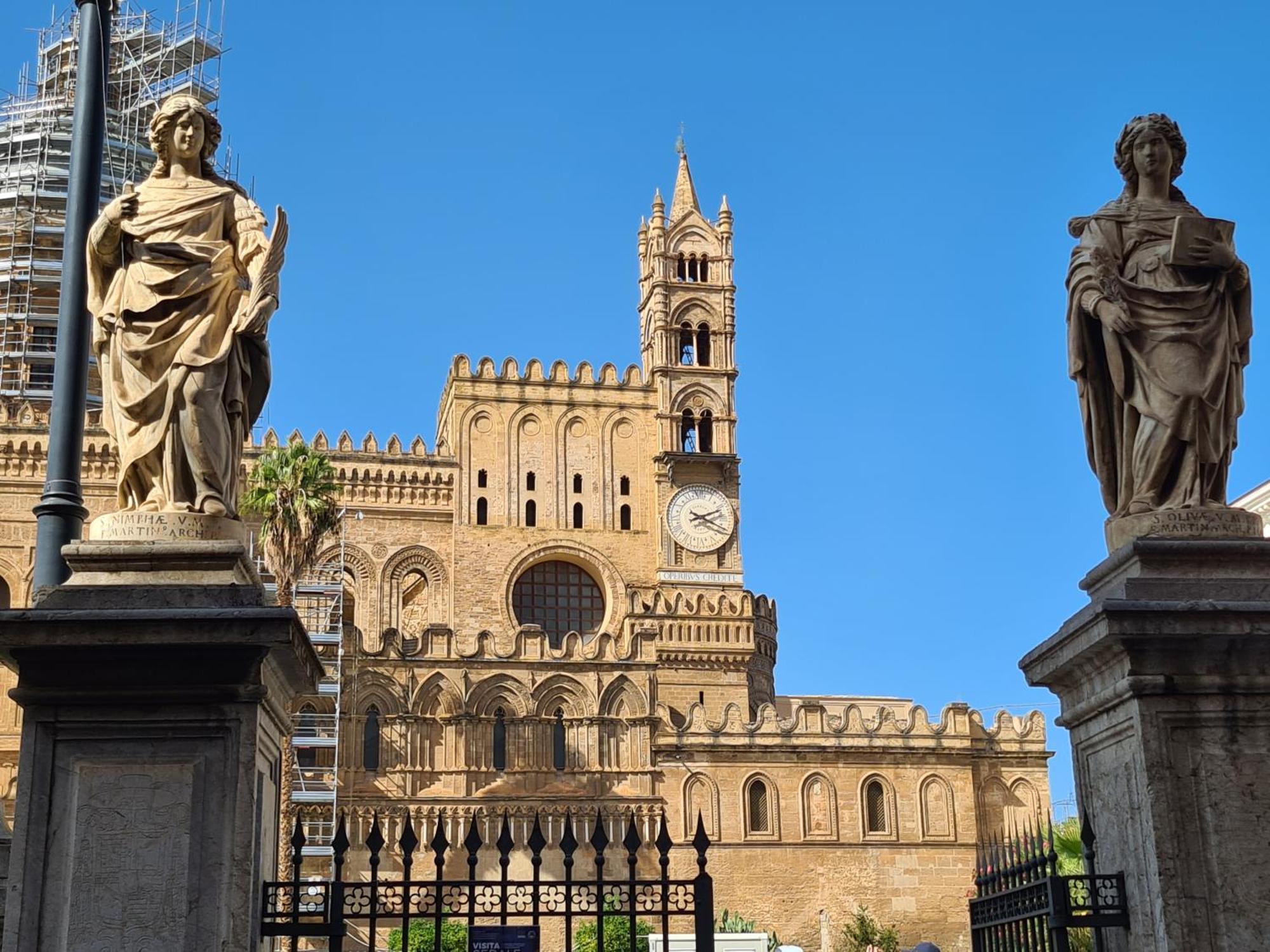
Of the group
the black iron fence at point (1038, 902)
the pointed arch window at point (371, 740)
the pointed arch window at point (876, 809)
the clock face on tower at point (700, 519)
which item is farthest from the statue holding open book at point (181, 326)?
the clock face on tower at point (700, 519)

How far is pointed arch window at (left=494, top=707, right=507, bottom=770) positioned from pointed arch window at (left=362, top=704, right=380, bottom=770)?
2.76m

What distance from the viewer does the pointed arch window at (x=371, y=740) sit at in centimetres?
3756

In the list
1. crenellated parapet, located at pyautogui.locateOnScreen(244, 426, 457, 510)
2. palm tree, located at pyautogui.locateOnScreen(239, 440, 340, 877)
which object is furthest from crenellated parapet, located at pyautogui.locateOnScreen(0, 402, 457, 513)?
palm tree, located at pyautogui.locateOnScreen(239, 440, 340, 877)

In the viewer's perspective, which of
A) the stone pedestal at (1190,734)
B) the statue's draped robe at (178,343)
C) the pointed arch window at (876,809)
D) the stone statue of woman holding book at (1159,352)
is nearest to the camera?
the stone pedestal at (1190,734)

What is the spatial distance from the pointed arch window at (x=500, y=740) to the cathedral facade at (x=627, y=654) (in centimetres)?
11

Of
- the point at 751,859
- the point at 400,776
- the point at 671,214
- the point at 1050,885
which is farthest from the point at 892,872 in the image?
the point at 1050,885

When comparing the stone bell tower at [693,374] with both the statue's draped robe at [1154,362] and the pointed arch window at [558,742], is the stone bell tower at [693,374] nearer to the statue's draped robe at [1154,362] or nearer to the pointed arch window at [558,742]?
the pointed arch window at [558,742]

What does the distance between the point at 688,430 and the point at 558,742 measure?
1573cm

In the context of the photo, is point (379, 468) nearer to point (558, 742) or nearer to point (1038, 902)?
point (558, 742)

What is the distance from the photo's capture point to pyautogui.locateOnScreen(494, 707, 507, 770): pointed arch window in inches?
1505

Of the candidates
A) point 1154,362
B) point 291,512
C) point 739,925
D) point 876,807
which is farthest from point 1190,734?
point 876,807

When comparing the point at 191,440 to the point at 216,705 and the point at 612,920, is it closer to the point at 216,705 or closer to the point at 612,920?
the point at 216,705

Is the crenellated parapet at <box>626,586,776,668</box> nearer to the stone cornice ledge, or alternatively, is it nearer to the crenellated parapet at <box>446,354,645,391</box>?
the crenellated parapet at <box>446,354,645,391</box>

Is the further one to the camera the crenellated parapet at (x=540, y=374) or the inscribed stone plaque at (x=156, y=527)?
the crenellated parapet at (x=540, y=374)
